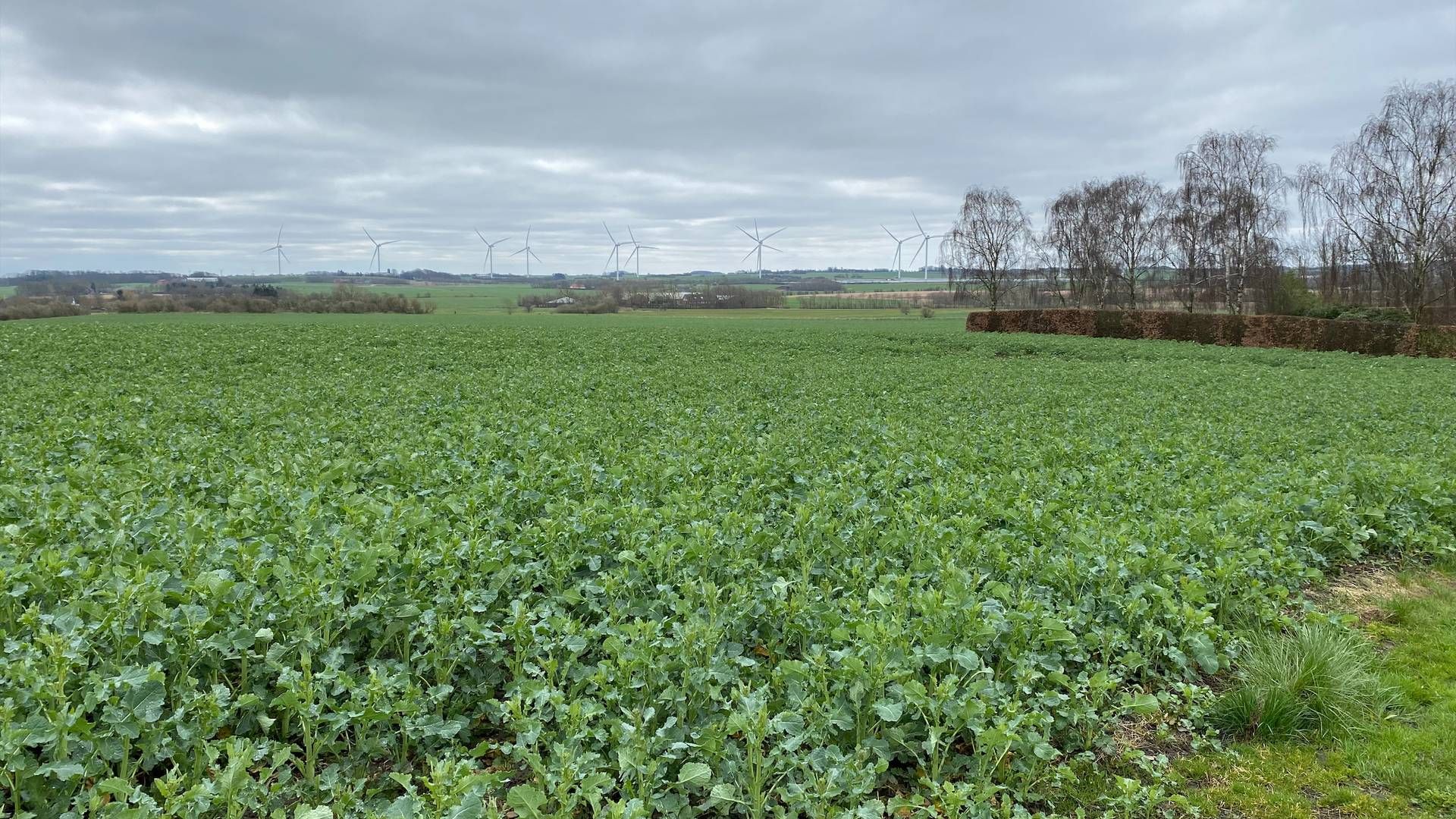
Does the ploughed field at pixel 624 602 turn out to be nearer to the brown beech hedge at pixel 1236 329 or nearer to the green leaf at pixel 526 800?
the green leaf at pixel 526 800

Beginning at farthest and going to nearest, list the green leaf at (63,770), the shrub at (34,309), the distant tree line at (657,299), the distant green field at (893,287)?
the distant green field at (893,287) → the distant tree line at (657,299) → the shrub at (34,309) → the green leaf at (63,770)

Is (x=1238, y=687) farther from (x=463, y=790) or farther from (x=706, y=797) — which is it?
(x=463, y=790)

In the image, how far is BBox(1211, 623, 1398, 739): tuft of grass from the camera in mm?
5078

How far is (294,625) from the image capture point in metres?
4.90

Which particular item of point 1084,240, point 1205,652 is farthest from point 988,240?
point 1205,652

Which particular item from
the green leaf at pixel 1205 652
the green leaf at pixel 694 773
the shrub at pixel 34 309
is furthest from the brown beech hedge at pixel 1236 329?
the shrub at pixel 34 309

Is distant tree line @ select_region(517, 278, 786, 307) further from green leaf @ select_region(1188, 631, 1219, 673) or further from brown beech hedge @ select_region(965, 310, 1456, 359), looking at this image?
green leaf @ select_region(1188, 631, 1219, 673)

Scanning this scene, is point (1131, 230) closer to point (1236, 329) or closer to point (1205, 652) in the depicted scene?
point (1236, 329)

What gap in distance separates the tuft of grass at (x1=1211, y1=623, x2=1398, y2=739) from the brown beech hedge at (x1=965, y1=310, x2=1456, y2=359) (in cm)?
4272

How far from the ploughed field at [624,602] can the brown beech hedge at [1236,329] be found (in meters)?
34.2

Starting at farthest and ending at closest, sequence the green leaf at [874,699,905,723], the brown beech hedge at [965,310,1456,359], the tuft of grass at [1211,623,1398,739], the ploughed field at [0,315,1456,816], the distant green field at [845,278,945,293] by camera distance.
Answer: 1. the distant green field at [845,278,945,293]
2. the brown beech hedge at [965,310,1456,359]
3. the tuft of grass at [1211,623,1398,739]
4. the green leaf at [874,699,905,723]
5. the ploughed field at [0,315,1456,816]

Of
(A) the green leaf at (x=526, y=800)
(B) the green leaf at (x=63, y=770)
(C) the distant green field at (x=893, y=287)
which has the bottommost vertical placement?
(A) the green leaf at (x=526, y=800)

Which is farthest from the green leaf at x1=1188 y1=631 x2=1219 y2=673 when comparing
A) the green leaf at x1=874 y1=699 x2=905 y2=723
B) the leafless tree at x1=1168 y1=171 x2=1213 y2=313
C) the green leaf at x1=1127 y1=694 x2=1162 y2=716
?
the leafless tree at x1=1168 y1=171 x2=1213 y2=313

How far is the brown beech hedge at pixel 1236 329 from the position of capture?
38.3 metres
